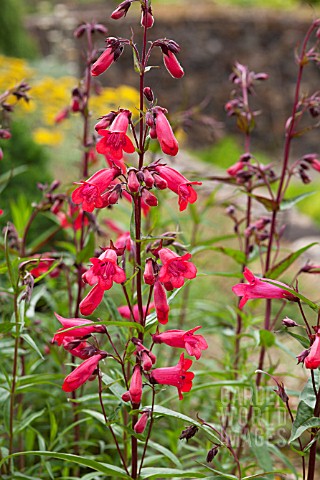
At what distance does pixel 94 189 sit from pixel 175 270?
0.90 feet

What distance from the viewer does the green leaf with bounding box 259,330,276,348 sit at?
211 centimetres

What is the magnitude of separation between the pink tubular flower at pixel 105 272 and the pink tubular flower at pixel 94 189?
0.12m

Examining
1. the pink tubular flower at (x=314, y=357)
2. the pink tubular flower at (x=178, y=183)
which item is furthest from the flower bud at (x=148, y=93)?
the pink tubular flower at (x=314, y=357)

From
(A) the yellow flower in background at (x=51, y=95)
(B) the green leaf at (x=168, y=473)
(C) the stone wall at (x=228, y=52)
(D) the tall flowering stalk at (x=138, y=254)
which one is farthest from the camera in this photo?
(C) the stone wall at (x=228, y=52)

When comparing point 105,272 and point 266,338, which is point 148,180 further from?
point 266,338

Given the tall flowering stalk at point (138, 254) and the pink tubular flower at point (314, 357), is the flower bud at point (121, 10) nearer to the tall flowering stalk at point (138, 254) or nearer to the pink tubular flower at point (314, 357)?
the tall flowering stalk at point (138, 254)

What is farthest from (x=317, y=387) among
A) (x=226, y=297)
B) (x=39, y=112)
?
(x=39, y=112)

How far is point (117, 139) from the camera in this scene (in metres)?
1.58

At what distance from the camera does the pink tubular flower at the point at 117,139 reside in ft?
5.14

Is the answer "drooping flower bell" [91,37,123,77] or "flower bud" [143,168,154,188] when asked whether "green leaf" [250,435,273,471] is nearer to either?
"flower bud" [143,168,154,188]

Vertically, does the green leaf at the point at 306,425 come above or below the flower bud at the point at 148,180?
below

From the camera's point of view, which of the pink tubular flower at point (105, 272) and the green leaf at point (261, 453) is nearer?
the pink tubular flower at point (105, 272)

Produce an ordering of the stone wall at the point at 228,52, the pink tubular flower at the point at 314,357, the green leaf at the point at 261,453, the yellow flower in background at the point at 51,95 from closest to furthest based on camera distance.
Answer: the pink tubular flower at the point at 314,357 < the green leaf at the point at 261,453 < the yellow flower in background at the point at 51,95 < the stone wall at the point at 228,52

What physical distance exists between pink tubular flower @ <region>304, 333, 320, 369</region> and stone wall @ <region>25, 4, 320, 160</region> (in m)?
10.2
